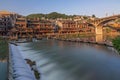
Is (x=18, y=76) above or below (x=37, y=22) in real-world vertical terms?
below

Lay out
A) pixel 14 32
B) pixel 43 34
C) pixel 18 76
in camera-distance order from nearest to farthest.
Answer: pixel 18 76 → pixel 14 32 → pixel 43 34

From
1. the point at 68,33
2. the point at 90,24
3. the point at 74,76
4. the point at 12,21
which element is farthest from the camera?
the point at 90,24

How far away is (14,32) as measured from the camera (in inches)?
4104

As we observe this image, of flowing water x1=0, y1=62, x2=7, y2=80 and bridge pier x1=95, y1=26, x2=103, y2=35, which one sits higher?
bridge pier x1=95, y1=26, x2=103, y2=35

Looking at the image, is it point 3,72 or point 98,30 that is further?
point 98,30

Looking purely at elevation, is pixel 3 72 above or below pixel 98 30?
below

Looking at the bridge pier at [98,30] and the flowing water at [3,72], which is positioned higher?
the bridge pier at [98,30]

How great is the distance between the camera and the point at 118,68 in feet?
118

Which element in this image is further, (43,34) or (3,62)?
(43,34)

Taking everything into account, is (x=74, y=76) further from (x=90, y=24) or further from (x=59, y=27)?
(x=90, y=24)

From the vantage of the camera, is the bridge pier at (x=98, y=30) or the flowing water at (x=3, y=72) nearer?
the flowing water at (x=3, y=72)

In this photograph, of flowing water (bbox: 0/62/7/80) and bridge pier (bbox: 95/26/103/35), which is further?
bridge pier (bbox: 95/26/103/35)

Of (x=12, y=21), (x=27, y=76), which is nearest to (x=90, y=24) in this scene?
(x=12, y=21)

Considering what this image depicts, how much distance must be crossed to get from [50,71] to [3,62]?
326 inches
